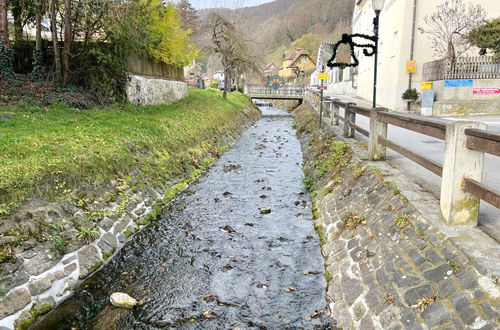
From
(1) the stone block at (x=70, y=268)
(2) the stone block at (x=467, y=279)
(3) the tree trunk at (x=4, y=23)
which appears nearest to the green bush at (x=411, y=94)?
(3) the tree trunk at (x=4, y=23)

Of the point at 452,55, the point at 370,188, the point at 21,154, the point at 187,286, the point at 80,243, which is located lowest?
the point at 187,286

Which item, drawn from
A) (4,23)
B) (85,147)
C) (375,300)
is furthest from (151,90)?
(375,300)

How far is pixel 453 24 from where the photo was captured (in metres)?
22.8

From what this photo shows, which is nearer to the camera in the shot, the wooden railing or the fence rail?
the fence rail

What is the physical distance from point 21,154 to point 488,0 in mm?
26669

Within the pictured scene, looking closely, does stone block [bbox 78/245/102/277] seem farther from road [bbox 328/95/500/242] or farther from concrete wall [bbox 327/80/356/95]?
concrete wall [bbox 327/80/356/95]

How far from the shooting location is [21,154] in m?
7.89

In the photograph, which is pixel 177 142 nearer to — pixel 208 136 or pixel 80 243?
pixel 208 136

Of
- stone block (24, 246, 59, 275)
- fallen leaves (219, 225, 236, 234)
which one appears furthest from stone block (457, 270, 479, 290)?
stone block (24, 246, 59, 275)

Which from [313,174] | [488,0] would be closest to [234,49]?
[488,0]

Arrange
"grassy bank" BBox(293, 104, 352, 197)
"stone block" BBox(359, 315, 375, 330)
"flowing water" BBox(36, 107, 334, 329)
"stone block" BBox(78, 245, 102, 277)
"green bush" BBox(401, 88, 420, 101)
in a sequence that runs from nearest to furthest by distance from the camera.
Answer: "stone block" BBox(359, 315, 375, 330) → "flowing water" BBox(36, 107, 334, 329) → "stone block" BBox(78, 245, 102, 277) → "grassy bank" BBox(293, 104, 352, 197) → "green bush" BBox(401, 88, 420, 101)

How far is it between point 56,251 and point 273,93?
4443 cm

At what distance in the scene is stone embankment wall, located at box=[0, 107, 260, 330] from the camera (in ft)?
16.9

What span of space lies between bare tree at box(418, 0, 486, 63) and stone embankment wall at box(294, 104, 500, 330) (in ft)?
62.5
